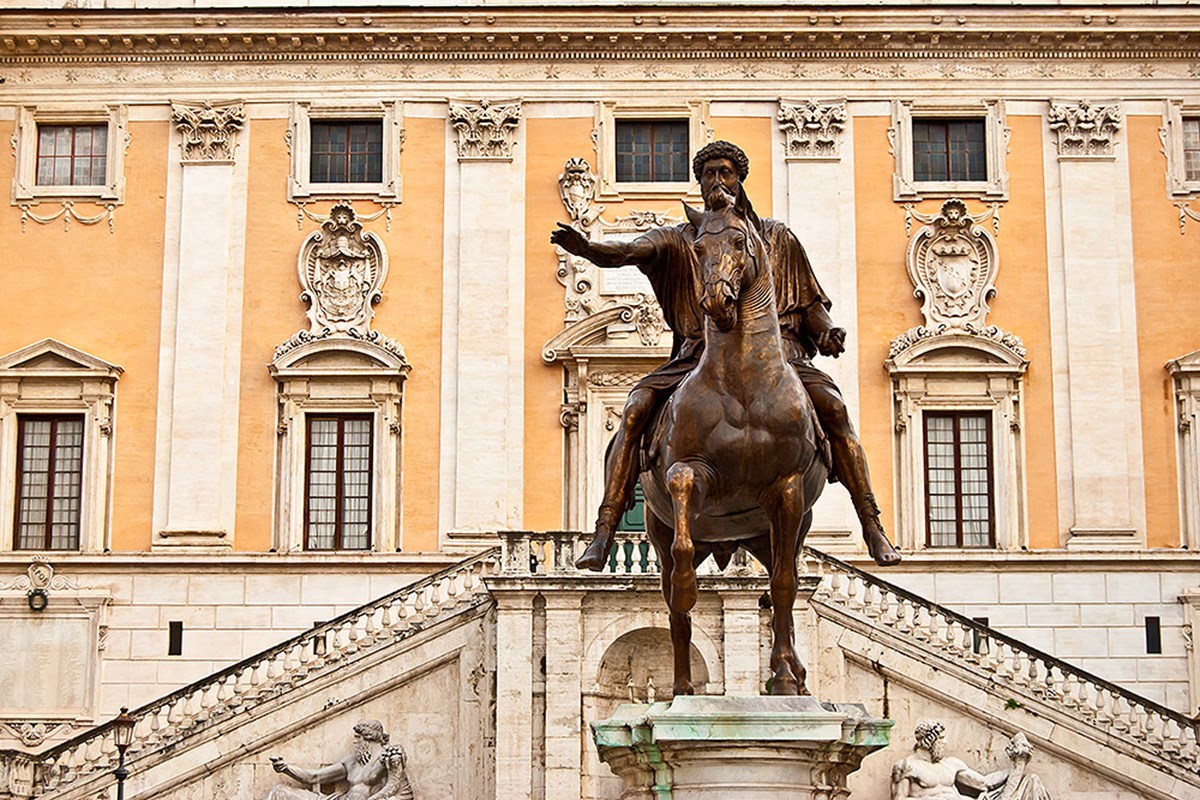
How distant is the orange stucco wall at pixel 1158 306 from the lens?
33750 millimetres

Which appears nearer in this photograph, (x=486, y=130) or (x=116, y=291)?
(x=116, y=291)

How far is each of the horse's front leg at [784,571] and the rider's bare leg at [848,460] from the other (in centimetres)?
54

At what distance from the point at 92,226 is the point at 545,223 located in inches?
310

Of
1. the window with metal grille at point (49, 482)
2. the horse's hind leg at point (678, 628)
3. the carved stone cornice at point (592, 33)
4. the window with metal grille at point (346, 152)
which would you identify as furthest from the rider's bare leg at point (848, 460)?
the window with metal grille at point (49, 482)

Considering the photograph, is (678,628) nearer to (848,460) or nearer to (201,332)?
(848,460)

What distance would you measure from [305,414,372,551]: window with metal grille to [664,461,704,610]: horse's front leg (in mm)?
22354

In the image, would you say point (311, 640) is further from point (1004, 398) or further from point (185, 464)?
point (1004, 398)

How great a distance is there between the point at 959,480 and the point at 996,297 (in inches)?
128

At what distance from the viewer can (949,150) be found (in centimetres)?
3547

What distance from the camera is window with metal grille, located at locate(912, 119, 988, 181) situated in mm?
35375

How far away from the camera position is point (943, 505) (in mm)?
34031

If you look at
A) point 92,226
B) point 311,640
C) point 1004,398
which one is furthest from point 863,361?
point 92,226

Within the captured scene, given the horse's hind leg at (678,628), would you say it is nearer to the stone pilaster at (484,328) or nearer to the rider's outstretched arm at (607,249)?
the rider's outstretched arm at (607,249)

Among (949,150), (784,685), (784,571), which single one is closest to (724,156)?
(784,571)
